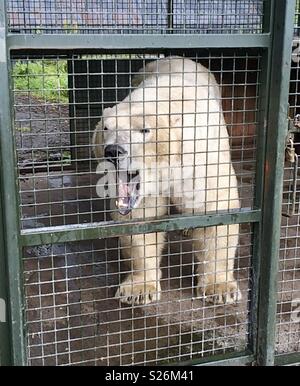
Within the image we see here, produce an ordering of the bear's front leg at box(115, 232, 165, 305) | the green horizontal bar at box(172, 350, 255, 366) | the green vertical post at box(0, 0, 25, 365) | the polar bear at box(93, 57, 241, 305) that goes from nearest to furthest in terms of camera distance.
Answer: the green vertical post at box(0, 0, 25, 365) → the green horizontal bar at box(172, 350, 255, 366) → the polar bear at box(93, 57, 241, 305) → the bear's front leg at box(115, 232, 165, 305)

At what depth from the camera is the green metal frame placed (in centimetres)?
194

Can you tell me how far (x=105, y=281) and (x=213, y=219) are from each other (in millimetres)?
1430

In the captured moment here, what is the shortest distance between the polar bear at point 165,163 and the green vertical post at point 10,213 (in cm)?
52

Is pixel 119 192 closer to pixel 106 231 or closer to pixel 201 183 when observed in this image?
pixel 201 183

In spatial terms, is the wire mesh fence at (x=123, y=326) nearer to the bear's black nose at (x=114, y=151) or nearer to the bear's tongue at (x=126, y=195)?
the bear's tongue at (x=126, y=195)

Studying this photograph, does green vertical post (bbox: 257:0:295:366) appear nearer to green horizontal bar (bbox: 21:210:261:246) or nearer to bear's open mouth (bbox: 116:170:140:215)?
green horizontal bar (bbox: 21:210:261:246)

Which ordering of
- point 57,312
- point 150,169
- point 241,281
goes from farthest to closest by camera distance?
point 241,281
point 57,312
point 150,169

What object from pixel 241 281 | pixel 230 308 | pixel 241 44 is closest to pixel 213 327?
pixel 230 308

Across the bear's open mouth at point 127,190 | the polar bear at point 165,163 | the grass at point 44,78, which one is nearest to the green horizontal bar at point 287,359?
the polar bear at point 165,163

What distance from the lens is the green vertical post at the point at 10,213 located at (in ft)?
6.16

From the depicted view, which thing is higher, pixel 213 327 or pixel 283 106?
pixel 283 106

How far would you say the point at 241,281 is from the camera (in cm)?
352

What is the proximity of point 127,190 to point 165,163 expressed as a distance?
24 cm

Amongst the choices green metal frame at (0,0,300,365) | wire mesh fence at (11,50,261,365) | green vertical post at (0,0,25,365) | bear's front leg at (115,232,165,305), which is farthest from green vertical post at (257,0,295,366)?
green vertical post at (0,0,25,365)
